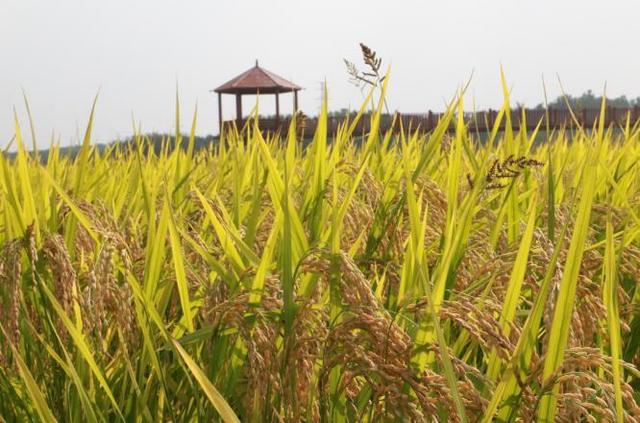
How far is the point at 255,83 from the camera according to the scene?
1024 inches

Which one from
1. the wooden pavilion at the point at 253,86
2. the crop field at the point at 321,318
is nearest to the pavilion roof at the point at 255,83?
the wooden pavilion at the point at 253,86

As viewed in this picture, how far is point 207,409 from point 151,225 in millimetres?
376

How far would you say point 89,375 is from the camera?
145 centimetres

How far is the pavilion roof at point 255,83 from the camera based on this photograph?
84.9 ft

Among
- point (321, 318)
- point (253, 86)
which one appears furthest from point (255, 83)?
point (321, 318)

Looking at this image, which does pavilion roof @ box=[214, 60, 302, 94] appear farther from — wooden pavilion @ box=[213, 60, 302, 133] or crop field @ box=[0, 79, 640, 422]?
crop field @ box=[0, 79, 640, 422]

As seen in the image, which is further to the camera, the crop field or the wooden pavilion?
the wooden pavilion

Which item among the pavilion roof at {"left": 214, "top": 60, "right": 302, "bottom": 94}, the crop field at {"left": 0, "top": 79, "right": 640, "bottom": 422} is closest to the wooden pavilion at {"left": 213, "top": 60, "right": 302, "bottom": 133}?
the pavilion roof at {"left": 214, "top": 60, "right": 302, "bottom": 94}

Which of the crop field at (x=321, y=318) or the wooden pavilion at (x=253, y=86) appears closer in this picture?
the crop field at (x=321, y=318)

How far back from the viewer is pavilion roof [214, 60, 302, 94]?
1019 inches

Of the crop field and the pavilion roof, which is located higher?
the pavilion roof

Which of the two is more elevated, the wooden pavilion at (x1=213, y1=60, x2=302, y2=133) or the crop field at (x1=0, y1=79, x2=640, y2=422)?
the wooden pavilion at (x1=213, y1=60, x2=302, y2=133)

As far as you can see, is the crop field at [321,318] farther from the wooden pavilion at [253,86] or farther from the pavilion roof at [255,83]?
the pavilion roof at [255,83]

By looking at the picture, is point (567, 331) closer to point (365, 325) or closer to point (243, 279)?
point (365, 325)
